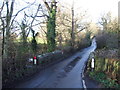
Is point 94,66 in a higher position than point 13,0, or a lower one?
lower

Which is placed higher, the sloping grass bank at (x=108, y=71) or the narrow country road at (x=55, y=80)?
the sloping grass bank at (x=108, y=71)

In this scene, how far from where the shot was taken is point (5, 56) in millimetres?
12062

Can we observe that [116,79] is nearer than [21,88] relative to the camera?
No

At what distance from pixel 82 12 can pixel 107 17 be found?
59.1ft

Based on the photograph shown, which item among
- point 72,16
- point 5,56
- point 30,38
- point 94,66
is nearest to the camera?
point 5,56

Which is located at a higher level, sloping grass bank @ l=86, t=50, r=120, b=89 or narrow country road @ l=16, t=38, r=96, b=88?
sloping grass bank @ l=86, t=50, r=120, b=89

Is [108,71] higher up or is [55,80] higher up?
[108,71]

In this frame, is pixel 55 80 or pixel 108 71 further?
pixel 108 71

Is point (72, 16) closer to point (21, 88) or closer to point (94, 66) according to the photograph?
point (94, 66)

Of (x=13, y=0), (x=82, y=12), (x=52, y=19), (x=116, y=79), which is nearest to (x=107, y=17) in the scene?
(x=82, y=12)

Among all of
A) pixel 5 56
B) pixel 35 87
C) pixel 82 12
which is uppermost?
pixel 82 12

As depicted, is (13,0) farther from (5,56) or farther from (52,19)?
(52,19)

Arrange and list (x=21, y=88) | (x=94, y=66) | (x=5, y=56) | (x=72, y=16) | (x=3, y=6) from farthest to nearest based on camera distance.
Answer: (x=72, y=16)
(x=3, y=6)
(x=94, y=66)
(x=5, y=56)
(x=21, y=88)

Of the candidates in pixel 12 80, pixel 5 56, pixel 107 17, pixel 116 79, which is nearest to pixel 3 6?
pixel 5 56
